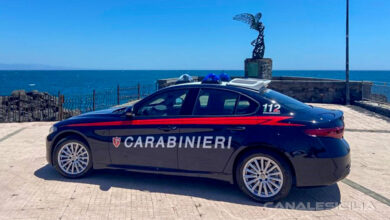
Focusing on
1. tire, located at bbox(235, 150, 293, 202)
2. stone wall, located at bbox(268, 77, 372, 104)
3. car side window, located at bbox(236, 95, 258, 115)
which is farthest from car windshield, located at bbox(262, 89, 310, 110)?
stone wall, located at bbox(268, 77, 372, 104)

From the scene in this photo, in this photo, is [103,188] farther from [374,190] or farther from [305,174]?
[374,190]

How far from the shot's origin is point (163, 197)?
491cm

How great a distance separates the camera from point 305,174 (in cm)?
450

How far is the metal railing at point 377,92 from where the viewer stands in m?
14.2

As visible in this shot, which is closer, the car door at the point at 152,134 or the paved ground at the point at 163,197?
the paved ground at the point at 163,197

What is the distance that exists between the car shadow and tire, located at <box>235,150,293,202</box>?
145mm

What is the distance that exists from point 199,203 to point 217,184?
2.87ft

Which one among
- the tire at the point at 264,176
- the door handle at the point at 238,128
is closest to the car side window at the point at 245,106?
the door handle at the point at 238,128

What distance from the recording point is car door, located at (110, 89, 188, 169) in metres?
5.09

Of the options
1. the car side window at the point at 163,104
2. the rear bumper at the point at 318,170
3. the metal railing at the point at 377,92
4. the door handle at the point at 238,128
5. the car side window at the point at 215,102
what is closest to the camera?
the rear bumper at the point at 318,170

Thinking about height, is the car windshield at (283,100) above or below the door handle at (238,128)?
above

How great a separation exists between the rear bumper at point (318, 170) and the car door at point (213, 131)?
823 mm

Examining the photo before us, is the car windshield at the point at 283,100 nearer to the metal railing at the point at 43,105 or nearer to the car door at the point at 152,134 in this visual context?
the car door at the point at 152,134

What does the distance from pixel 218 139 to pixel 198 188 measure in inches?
38.1
